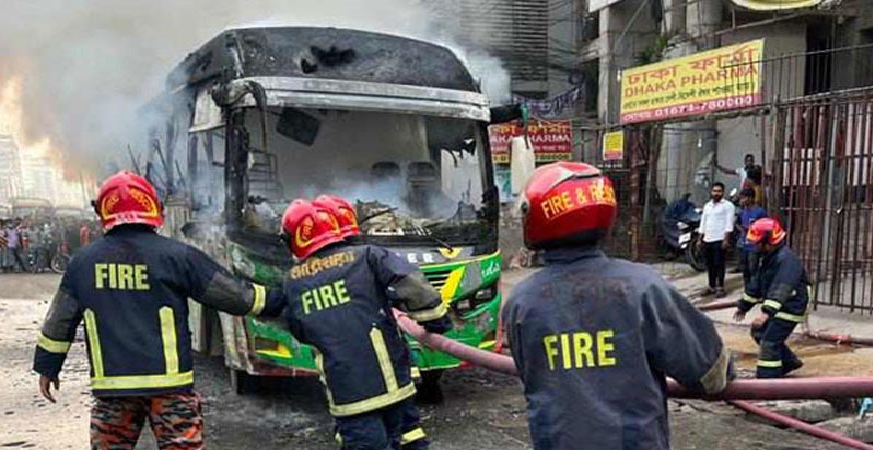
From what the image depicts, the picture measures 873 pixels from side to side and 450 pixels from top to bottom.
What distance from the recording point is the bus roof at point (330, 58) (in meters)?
Answer: 6.09

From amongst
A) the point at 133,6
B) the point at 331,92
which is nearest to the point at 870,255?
the point at 331,92

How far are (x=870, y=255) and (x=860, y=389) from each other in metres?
7.87

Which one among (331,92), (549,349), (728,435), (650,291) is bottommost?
(728,435)

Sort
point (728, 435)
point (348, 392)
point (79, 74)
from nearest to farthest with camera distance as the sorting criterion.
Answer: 1. point (348, 392)
2. point (728, 435)
3. point (79, 74)

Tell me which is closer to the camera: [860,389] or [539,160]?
[860,389]

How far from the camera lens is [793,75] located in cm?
1411

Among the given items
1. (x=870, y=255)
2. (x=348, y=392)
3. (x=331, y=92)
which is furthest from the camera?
(x=870, y=255)

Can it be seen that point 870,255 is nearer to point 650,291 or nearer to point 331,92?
point 331,92

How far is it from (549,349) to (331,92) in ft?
13.6

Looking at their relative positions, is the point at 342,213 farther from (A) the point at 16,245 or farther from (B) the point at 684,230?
(A) the point at 16,245

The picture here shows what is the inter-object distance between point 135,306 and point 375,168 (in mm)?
2951

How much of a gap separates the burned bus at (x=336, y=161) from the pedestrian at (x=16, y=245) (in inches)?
611

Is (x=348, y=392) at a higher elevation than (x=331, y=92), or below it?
below

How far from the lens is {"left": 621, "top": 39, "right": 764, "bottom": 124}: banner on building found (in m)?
11.2
